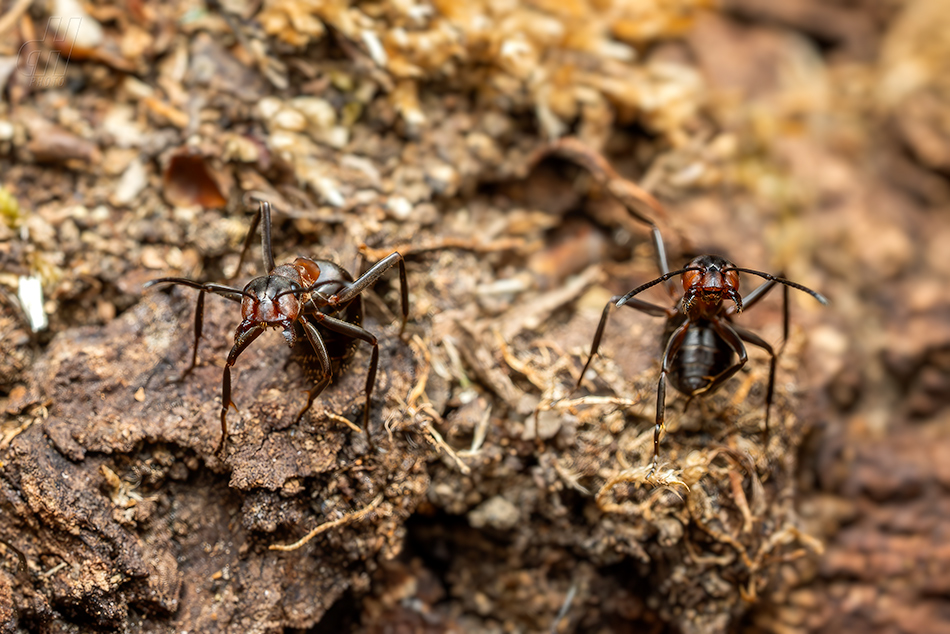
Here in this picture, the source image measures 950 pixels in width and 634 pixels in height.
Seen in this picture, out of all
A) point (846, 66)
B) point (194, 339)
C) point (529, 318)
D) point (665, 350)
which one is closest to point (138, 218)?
point (194, 339)

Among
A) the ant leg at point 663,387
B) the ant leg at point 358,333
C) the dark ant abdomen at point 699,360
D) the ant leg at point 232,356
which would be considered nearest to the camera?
the ant leg at point 232,356

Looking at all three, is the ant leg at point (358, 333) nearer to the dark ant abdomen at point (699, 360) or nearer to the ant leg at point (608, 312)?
the ant leg at point (608, 312)

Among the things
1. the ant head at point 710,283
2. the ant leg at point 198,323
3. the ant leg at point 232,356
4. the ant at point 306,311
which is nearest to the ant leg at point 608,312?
the ant head at point 710,283

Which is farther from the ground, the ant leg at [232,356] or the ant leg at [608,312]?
the ant leg at [608,312]

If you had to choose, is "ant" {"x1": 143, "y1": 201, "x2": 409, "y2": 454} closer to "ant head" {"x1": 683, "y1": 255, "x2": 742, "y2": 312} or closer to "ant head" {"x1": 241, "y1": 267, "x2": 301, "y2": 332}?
"ant head" {"x1": 241, "y1": 267, "x2": 301, "y2": 332}

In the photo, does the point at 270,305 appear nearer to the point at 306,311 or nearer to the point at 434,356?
the point at 306,311

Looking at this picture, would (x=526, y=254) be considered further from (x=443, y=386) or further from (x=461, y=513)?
(x=461, y=513)

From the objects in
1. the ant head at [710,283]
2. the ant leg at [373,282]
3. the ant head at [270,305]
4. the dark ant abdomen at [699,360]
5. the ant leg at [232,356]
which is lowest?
the ant leg at [232,356]
